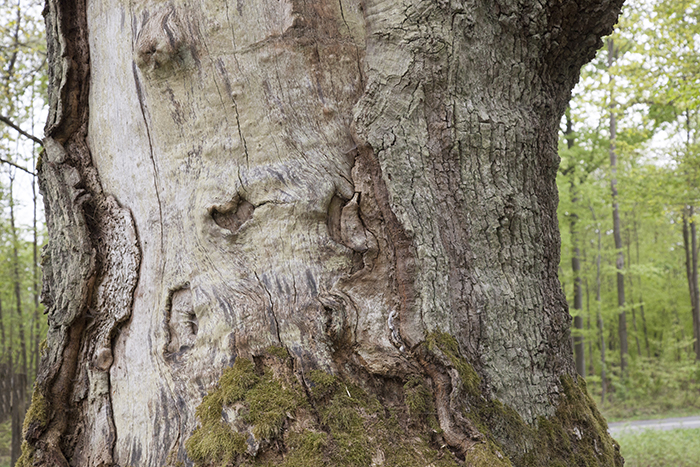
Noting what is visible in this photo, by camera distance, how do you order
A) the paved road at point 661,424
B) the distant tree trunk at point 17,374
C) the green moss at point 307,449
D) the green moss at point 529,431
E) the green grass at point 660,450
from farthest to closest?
the paved road at point 661,424
the distant tree trunk at point 17,374
the green grass at point 660,450
the green moss at point 529,431
the green moss at point 307,449

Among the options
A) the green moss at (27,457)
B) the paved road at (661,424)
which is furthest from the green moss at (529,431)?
the paved road at (661,424)

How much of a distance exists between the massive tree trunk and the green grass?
7.43 meters

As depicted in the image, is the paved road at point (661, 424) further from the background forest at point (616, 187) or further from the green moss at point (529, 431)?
the green moss at point (529, 431)

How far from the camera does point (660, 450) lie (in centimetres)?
819

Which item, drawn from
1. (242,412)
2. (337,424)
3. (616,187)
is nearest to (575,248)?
(616,187)

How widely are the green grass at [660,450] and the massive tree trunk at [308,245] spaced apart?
7.43 metres

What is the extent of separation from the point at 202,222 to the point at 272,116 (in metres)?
0.43

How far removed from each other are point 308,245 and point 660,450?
926cm

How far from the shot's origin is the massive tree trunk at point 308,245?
1477 millimetres

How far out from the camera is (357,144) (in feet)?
5.45

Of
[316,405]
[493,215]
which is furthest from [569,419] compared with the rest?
[316,405]

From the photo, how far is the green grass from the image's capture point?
7.60 meters

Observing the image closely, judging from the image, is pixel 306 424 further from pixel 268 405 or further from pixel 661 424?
pixel 661 424

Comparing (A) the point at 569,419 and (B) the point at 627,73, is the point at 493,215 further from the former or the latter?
(B) the point at 627,73
